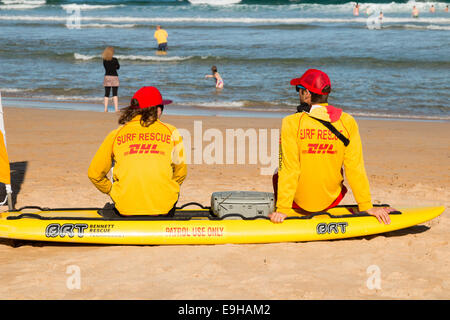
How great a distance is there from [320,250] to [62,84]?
1669cm


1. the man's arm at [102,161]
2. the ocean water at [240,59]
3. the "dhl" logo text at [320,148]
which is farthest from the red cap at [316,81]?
the ocean water at [240,59]

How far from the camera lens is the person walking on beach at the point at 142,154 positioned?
17.3 ft

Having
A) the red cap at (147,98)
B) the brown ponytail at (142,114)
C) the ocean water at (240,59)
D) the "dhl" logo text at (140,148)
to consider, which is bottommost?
the ocean water at (240,59)

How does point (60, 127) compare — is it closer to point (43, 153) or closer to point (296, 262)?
point (43, 153)

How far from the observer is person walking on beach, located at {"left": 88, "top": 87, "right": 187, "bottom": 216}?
528cm

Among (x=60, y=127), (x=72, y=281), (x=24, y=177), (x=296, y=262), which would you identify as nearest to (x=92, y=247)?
(x=72, y=281)

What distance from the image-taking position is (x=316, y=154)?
5406 mm

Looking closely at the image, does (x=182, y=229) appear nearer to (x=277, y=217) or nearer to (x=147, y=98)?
(x=277, y=217)

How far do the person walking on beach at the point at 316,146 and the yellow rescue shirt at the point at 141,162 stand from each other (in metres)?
0.96

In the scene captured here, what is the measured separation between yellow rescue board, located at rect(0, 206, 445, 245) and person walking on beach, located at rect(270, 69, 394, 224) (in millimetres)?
204

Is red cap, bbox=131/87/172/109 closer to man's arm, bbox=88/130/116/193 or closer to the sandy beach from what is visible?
man's arm, bbox=88/130/116/193

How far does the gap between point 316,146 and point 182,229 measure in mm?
1421

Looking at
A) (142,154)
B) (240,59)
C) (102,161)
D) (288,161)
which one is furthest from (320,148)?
(240,59)

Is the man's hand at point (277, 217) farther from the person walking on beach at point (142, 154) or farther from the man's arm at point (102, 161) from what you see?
the man's arm at point (102, 161)
